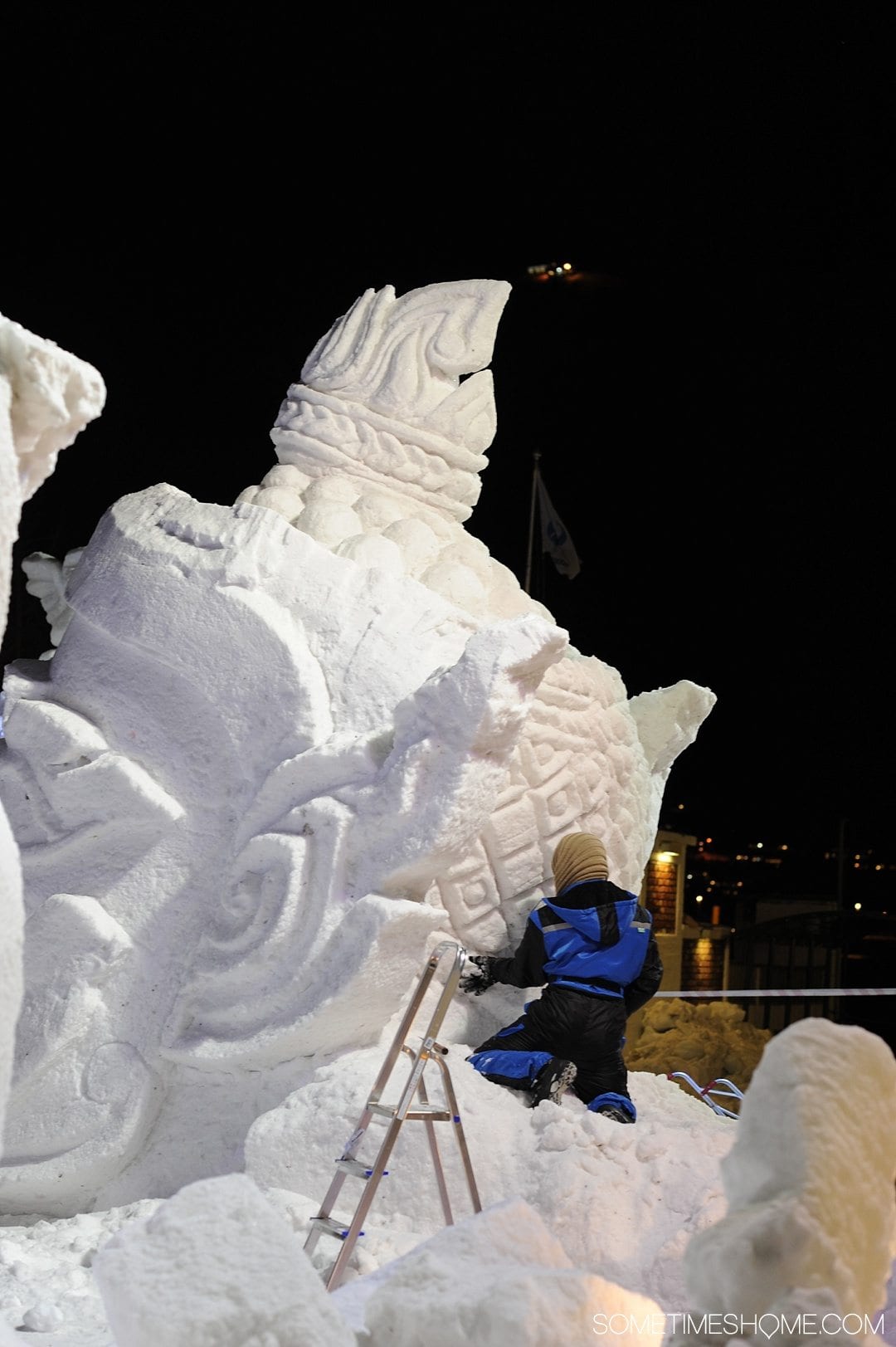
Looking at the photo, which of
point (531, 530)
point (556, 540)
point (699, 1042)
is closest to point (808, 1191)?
point (699, 1042)

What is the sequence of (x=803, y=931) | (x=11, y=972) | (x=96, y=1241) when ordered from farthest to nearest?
1. (x=803, y=931)
2. (x=96, y=1241)
3. (x=11, y=972)

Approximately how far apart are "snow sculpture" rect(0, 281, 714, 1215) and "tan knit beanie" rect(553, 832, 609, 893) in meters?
0.15

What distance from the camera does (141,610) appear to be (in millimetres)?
4262

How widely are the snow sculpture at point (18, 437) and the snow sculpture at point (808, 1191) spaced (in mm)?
1056

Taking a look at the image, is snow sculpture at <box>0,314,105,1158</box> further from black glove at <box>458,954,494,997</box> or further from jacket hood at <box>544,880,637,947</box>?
black glove at <box>458,954,494,997</box>

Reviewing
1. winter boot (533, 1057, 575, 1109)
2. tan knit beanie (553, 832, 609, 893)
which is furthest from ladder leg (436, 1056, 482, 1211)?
tan knit beanie (553, 832, 609, 893)

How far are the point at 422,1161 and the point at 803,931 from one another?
5.24 metres

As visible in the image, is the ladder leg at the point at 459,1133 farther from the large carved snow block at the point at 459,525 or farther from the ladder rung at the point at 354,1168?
the large carved snow block at the point at 459,525

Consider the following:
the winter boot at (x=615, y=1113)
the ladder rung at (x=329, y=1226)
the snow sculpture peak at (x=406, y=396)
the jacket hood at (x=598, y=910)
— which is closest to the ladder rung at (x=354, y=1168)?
the ladder rung at (x=329, y=1226)

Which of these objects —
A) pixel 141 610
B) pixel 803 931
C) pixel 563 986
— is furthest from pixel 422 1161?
pixel 803 931

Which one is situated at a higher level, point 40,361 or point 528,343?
point 40,361

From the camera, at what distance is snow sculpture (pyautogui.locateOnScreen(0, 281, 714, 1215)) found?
150 inches

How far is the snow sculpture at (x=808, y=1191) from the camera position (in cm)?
182

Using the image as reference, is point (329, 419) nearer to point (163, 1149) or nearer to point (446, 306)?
point (446, 306)
